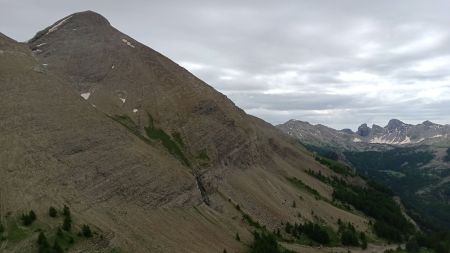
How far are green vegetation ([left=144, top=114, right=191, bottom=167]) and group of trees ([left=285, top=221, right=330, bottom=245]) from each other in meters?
30.4

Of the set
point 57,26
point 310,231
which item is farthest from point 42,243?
point 57,26

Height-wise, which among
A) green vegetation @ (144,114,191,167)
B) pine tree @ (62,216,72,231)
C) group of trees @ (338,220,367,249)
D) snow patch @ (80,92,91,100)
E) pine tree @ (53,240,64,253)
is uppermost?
snow patch @ (80,92,91,100)

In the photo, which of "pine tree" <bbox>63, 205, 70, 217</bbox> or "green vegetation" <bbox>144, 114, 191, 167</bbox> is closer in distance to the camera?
"pine tree" <bbox>63, 205, 70, 217</bbox>

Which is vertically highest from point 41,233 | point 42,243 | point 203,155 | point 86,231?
point 203,155

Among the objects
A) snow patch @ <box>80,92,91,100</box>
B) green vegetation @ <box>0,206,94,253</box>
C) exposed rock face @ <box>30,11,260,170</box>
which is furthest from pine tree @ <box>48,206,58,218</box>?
snow patch @ <box>80,92,91,100</box>

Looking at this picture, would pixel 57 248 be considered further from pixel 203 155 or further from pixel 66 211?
pixel 203 155

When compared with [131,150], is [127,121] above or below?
above

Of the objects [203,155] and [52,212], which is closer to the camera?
[52,212]

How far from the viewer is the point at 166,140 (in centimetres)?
12750

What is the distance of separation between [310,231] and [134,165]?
53.5 meters

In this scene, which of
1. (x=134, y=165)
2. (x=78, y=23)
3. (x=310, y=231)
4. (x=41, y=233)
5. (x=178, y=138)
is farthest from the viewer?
(x=78, y=23)

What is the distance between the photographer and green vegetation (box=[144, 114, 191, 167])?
124 metres

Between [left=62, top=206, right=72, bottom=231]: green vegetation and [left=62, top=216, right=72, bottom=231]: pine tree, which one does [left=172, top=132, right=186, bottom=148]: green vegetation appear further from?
[left=62, top=216, right=72, bottom=231]: pine tree

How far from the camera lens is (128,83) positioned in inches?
5709
